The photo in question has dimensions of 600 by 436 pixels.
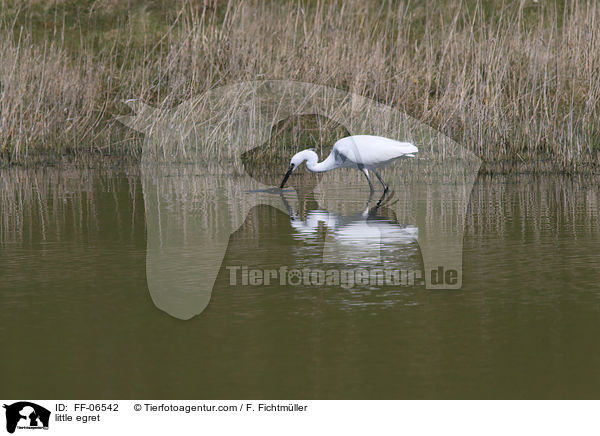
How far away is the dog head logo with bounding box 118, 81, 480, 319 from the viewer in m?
6.05

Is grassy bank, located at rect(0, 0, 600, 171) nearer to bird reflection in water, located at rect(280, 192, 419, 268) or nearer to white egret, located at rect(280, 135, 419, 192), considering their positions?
white egret, located at rect(280, 135, 419, 192)

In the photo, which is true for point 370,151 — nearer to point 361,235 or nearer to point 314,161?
point 314,161

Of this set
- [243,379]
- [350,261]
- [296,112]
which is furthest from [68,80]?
[243,379]

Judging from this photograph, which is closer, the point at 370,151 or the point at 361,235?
the point at 361,235

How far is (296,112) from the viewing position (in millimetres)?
12875

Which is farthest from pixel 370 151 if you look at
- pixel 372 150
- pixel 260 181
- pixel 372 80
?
pixel 372 80

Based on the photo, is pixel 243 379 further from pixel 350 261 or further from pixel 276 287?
pixel 350 261

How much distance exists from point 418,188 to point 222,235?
11.6ft

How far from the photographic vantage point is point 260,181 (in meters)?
11.3
